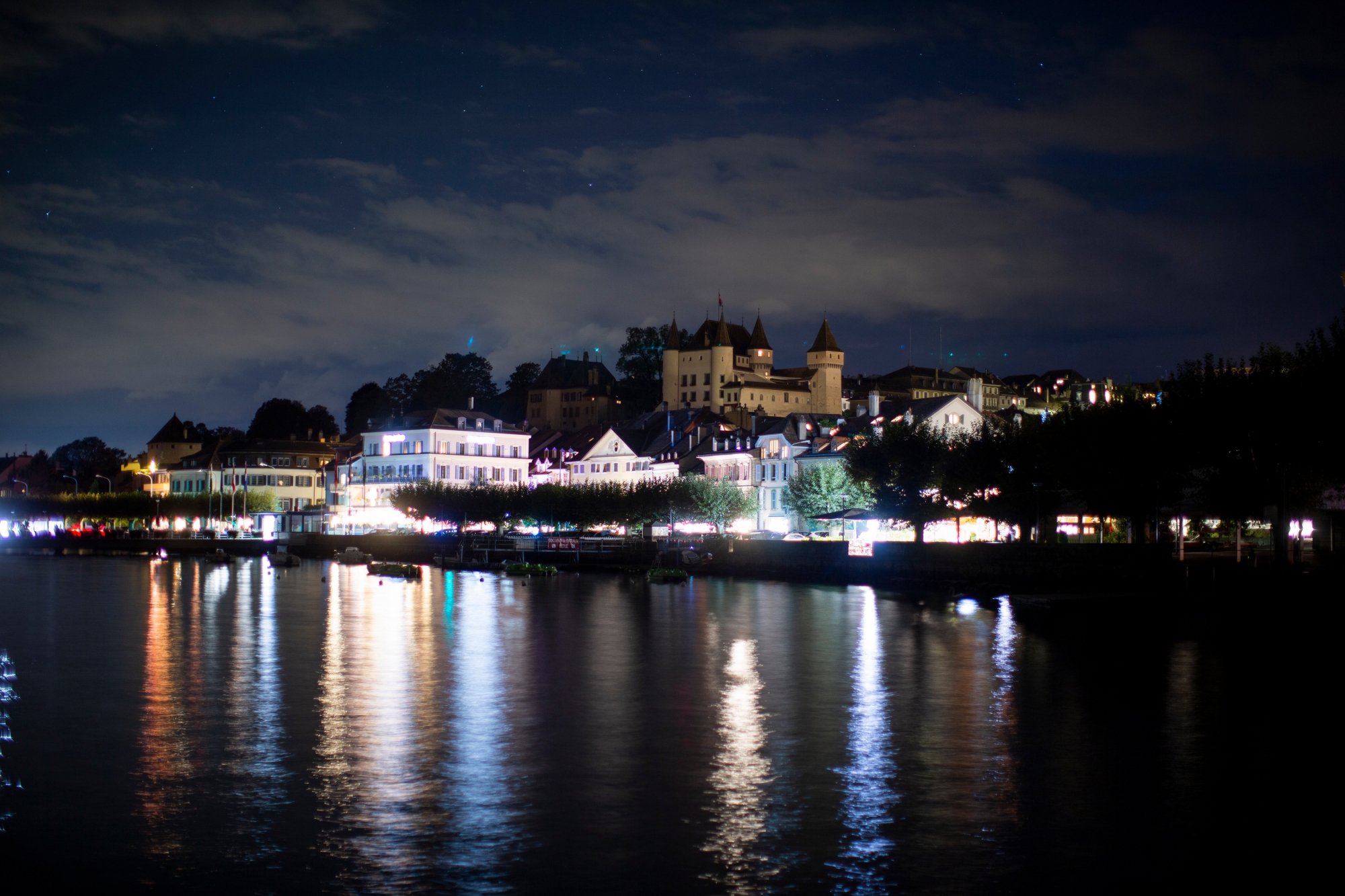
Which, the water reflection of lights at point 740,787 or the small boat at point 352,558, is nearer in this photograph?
the water reflection of lights at point 740,787

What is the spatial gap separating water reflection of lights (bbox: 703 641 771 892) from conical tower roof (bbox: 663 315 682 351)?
14290 cm

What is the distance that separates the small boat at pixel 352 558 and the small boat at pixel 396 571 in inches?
568

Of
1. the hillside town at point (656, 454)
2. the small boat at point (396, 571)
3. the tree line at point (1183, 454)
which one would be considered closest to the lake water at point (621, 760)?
the tree line at point (1183, 454)

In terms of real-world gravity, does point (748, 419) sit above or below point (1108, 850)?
above

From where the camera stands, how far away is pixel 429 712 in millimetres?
27156

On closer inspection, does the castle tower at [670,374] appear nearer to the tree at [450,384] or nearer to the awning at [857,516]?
the tree at [450,384]

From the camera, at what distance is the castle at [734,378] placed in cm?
17075

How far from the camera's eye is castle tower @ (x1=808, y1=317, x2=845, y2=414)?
584 ft

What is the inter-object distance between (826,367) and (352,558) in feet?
311

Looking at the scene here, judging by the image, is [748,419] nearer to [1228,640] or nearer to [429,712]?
[1228,640]

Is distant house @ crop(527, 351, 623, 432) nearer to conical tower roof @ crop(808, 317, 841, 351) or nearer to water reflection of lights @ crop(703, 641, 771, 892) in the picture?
conical tower roof @ crop(808, 317, 841, 351)

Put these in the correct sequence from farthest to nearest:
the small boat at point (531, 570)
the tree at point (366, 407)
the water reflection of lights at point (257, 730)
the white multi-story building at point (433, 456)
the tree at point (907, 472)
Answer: the tree at point (366, 407)
the white multi-story building at point (433, 456)
the small boat at point (531, 570)
the tree at point (907, 472)
the water reflection of lights at point (257, 730)

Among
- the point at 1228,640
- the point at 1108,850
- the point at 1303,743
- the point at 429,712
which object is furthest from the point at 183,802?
the point at 1228,640

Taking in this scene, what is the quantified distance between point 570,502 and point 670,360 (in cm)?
7079
